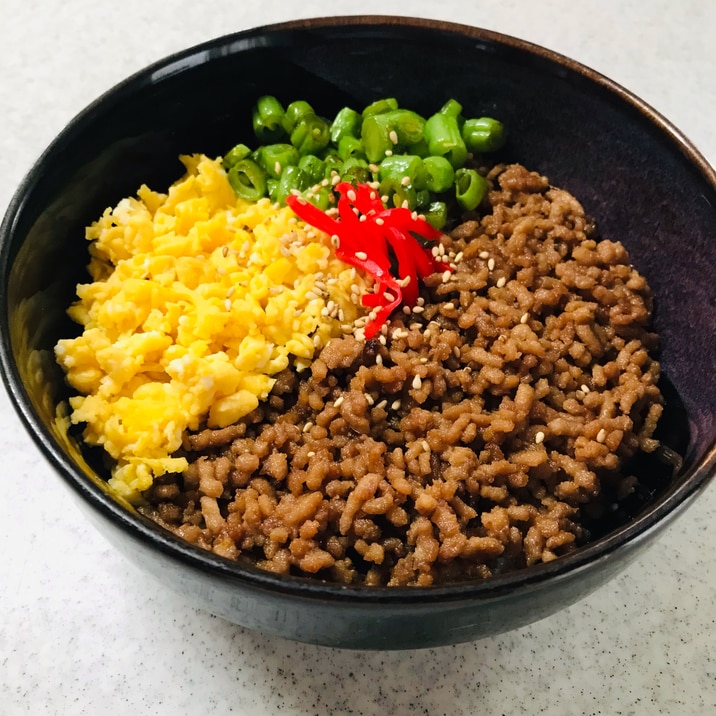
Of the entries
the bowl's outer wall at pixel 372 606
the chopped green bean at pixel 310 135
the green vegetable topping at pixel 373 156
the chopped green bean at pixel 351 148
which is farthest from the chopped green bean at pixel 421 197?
the bowl's outer wall at pixel 372 606

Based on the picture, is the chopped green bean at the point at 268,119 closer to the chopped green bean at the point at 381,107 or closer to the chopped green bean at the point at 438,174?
the chopped green bean at the point at 381,107

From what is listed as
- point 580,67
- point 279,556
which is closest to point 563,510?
point 279,556

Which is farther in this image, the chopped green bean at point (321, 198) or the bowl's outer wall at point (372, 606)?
the chopped green bean at point (321, 198)

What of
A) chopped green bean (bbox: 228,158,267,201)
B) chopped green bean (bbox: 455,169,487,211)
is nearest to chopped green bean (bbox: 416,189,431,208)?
chopped green bean (bbox: 455,169,487,211)

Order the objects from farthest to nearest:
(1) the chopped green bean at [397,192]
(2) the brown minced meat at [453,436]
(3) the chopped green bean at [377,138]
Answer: (3) the chopped green bean at [377,138] < (1) the chopped green bean at [397,192] < (2) the brown minced meat at [453,436]

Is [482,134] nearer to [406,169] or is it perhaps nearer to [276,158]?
[406,169]

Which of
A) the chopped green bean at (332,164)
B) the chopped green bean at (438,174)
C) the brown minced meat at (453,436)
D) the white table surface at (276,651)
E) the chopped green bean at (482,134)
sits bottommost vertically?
the white table surface at (276,651)

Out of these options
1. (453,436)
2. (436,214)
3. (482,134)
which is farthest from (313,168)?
(453,436)
